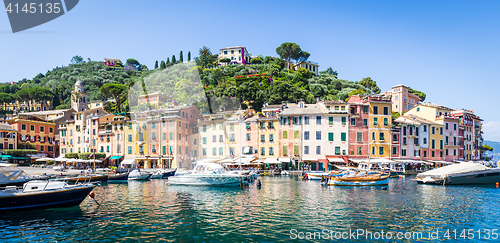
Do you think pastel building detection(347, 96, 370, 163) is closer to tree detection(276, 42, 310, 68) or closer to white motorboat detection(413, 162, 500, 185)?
white motorboat detection(413, 162, 500, 185)

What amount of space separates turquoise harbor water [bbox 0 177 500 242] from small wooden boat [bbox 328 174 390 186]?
6.61 m

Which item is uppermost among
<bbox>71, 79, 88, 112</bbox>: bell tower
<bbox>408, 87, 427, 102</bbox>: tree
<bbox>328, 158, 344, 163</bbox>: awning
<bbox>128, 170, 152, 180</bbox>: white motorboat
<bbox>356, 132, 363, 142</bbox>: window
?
<bbox>408, 87, 427, 102</bbox>: tree

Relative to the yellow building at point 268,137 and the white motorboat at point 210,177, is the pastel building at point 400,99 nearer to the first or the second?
the yellow building at point 268,137

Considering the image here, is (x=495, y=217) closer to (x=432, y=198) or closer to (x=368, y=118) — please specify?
(x=432, y=198)

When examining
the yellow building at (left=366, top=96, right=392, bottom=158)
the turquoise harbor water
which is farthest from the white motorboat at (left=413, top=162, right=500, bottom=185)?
the yellow building at (left=366, top=96, right=392, bottom=158)

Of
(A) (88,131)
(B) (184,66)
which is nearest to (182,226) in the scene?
(A) (88,131)

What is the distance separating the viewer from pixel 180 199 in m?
28.9

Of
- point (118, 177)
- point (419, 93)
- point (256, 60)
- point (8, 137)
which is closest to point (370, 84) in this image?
point (419, 93)

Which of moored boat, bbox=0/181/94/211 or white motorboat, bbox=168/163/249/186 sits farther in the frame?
white motorboat, bbox=168/163/249/186

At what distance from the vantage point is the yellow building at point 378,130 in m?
61.1

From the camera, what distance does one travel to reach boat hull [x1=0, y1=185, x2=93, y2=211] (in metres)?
21.6

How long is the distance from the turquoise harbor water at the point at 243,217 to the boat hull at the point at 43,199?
524 millimetres

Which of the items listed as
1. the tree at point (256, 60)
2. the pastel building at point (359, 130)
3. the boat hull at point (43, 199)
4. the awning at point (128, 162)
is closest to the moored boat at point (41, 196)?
the boat hull at point (43, 199)

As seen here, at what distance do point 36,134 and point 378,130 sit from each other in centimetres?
7546
